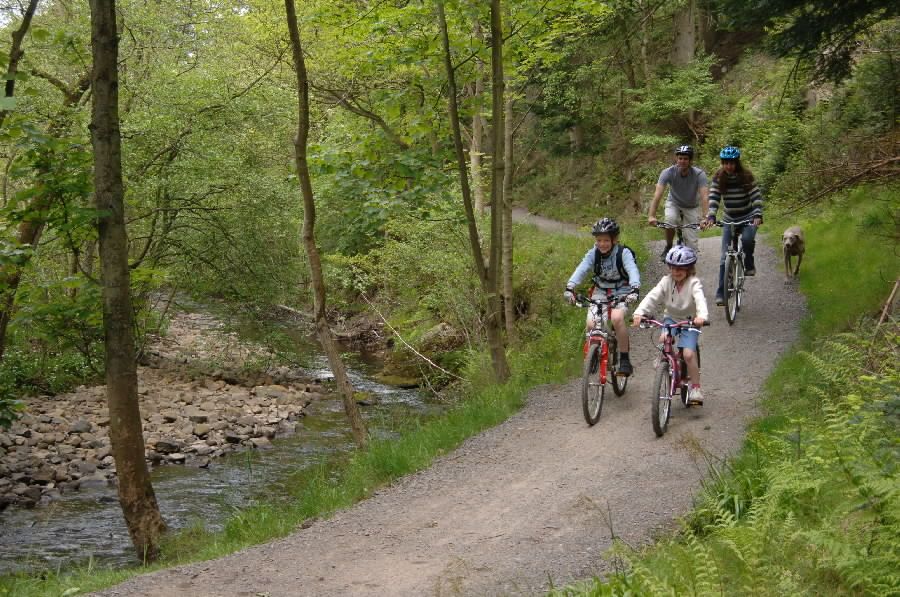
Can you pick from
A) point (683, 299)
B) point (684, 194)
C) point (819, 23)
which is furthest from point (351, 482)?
point (819, 23)

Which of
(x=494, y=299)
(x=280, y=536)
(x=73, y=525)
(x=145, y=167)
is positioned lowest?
(x=73, y=525)

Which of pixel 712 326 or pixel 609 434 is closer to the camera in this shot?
pixel 609 434

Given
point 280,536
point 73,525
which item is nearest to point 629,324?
point 280,536

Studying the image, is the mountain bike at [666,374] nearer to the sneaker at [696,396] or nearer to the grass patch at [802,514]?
the sneaker at [696,396]

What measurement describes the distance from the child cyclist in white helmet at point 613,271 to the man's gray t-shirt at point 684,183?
92.2 inches

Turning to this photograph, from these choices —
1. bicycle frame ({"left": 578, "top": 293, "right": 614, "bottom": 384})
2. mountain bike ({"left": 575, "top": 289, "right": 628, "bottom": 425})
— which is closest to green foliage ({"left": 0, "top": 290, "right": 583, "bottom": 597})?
mountain bike ({"left": 575, "top": 289, "right": 628, "bottom": 425})

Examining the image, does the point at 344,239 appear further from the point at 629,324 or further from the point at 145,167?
the point at 629,324

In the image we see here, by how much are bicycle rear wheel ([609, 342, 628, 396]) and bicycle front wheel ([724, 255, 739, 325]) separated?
2.99m

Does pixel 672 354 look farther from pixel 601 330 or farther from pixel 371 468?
pixel 371 468

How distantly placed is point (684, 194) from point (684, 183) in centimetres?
16

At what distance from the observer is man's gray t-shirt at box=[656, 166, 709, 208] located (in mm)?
11164

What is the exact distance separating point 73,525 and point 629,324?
9.40m

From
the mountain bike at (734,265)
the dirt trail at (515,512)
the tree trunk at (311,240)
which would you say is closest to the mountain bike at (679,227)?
the mountain bike at (734,265)

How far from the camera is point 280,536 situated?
7.64 m
